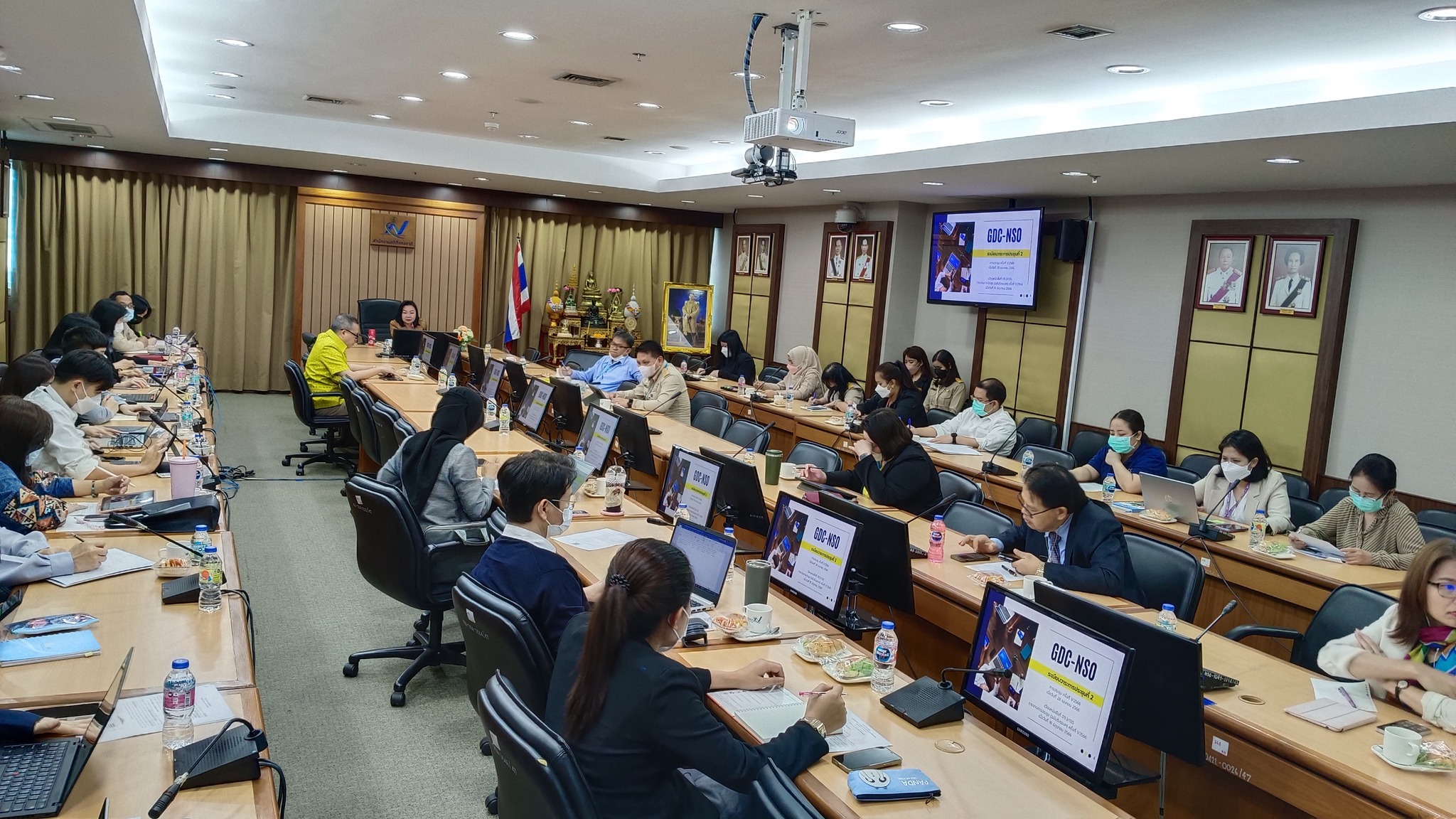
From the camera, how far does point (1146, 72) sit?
5.34 m

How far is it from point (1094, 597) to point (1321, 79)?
3506 mm

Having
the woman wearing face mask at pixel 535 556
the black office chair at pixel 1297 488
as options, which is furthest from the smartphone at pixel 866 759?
the black office chair at pixel 1297 488

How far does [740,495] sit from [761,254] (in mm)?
8549

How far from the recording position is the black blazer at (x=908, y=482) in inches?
185

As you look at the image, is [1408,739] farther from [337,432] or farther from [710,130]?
[337,432]

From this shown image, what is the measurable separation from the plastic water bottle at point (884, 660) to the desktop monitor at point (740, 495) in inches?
54.1

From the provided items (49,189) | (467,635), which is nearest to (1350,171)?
(467,635)

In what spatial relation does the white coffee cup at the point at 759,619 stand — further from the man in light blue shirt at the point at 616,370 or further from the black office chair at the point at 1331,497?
the man in light blue shirt at the point at 616,370

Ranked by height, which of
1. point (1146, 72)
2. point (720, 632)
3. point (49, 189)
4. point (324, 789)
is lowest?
point (324, 789)

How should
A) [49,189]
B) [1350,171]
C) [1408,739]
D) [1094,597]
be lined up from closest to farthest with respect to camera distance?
1. [1408,739]
2. [1094,597]
3. [1350,171]
4. [49,189]

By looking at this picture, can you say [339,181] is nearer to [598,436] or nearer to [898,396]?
[898,396]

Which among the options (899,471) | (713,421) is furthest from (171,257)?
(899,471)

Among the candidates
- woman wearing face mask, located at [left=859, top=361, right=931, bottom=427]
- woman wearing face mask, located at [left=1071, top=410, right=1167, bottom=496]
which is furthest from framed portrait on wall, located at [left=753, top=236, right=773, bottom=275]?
woman wearing face mask, located at [left=1071, top=410, right=1167, bottom=496]

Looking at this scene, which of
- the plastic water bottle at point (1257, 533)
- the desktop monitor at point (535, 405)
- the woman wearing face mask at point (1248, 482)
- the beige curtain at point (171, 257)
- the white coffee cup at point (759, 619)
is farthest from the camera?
the beige curtain at point (171, 257)
